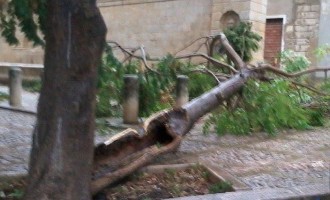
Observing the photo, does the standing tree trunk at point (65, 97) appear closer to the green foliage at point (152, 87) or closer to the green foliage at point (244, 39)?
the green foliage at point (152, 87)

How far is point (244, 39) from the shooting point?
1405 centimetres

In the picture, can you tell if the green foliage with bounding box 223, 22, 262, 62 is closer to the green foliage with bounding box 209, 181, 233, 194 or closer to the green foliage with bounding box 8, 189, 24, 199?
the green foliage with bounding box 209, 181, 233, 194

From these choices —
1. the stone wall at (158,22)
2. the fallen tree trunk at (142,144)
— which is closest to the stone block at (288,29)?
the stone wall at (158,22)

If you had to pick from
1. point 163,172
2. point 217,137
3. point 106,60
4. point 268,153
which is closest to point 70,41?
point 163,172

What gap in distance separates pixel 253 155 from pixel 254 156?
47 millimetres

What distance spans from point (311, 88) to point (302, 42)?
1094 cm

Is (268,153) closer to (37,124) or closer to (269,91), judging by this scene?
(269,91)

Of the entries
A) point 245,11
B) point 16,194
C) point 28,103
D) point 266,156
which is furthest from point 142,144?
point 245,11

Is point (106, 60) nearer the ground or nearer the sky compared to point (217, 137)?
nearer the sky

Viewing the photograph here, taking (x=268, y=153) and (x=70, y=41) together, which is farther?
(x=268, y=153)

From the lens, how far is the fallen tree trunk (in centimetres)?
439

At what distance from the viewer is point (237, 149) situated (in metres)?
6.42

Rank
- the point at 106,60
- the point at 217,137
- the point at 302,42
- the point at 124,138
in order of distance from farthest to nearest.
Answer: the point at 302,42, the point at 217,137, the point at 106,60, the point at 124,138

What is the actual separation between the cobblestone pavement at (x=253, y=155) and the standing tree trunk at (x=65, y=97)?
3.76 ft
